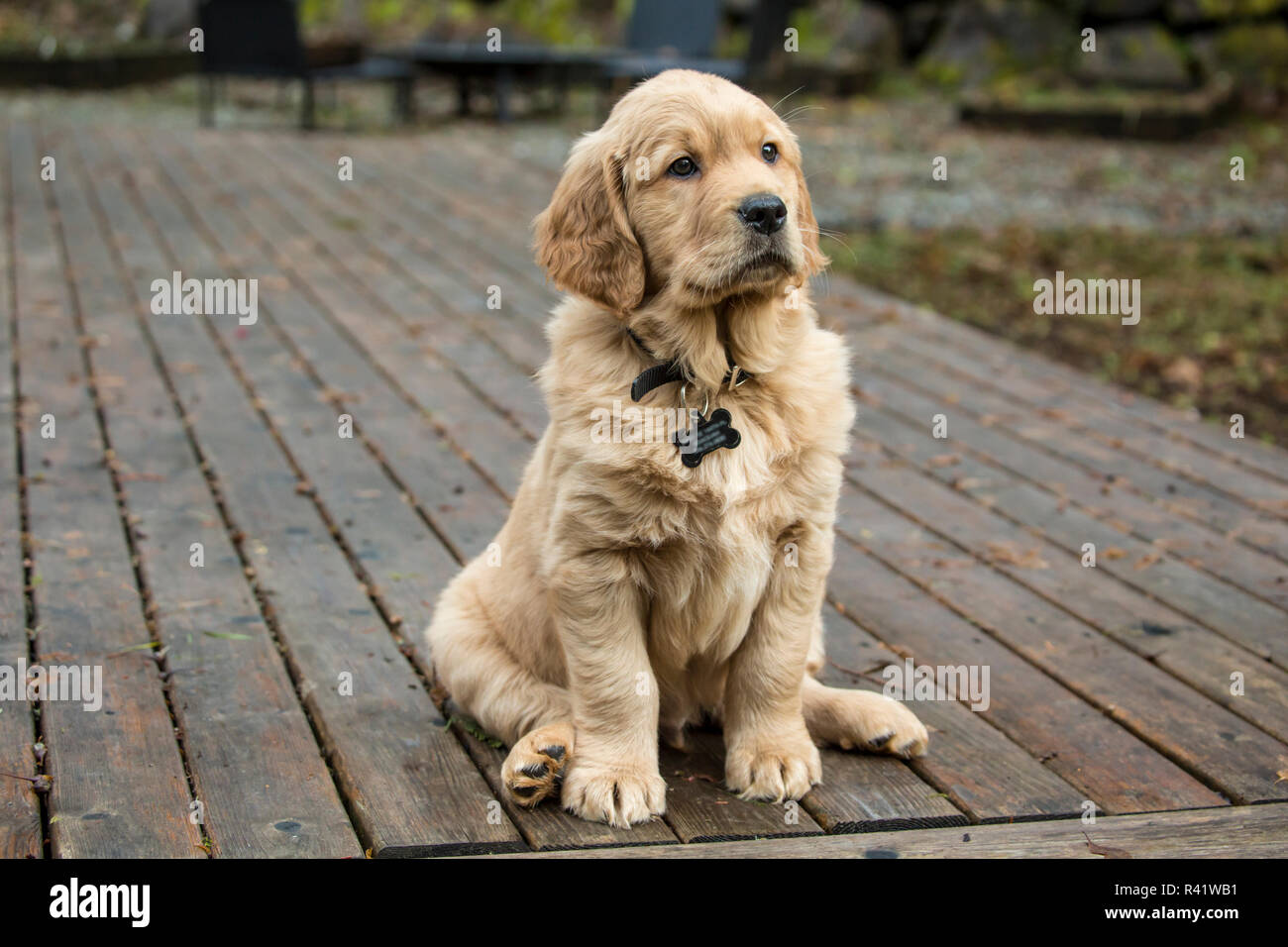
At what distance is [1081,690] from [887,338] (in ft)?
12.2

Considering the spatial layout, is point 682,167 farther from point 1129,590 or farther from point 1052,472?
point 1052,472

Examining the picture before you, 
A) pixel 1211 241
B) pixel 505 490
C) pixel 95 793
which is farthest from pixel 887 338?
pixel 95 793

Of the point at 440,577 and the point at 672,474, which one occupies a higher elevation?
the point at 672,474

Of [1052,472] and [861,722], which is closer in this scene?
[861,722]

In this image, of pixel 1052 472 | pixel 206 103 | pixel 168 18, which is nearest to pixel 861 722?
pixel 1052 472

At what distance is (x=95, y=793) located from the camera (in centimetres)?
282

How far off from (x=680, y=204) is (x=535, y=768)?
1.22 meters

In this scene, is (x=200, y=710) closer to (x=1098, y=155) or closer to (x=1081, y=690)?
(x=1081, y=690)

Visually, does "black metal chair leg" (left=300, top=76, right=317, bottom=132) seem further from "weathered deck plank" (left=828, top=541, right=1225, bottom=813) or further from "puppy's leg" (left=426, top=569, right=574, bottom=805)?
"puppy's leg" (left=426, top=569, right=574, bottom=805)

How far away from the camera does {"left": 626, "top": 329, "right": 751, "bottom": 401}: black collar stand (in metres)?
2.89

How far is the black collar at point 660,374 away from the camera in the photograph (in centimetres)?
289

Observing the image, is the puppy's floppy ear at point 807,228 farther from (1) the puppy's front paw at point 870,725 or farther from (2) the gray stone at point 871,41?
(2) the gray stone at point 871,41

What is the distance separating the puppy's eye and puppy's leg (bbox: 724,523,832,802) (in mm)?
785

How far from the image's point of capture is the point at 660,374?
2.91 meters
